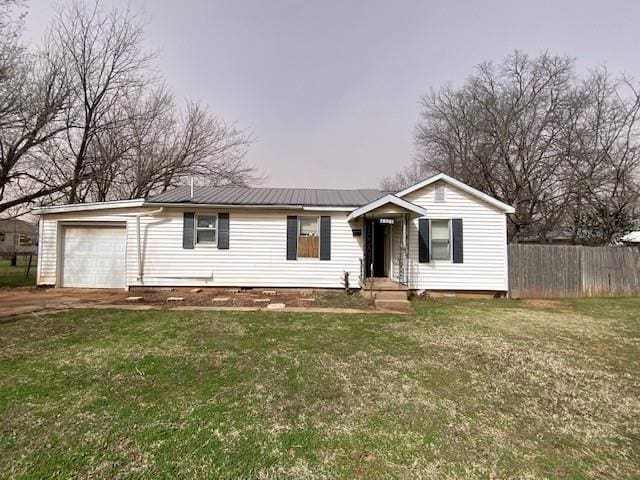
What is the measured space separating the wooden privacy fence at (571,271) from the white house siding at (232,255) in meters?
5.55

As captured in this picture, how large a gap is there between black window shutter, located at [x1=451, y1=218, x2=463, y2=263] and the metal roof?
299 centimetres

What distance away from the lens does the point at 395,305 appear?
840 centimetres

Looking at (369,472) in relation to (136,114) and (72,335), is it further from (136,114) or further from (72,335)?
(136,114)

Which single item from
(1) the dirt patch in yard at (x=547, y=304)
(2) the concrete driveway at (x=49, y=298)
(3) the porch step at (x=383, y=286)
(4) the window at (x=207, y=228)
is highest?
(4) the window at (x=207, y=228)

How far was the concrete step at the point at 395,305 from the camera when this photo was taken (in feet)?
26.4

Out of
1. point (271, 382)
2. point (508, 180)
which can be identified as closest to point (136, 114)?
point (271, 382)

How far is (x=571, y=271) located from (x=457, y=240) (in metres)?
4.47

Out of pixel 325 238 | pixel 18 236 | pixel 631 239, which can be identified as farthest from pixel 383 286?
pixel 18 236

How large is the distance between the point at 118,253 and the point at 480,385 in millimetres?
11292

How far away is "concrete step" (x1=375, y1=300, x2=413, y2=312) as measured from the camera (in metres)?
8.05

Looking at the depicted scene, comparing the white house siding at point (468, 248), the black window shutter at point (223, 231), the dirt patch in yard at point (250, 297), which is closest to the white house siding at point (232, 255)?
the black window shutter at point (223, 231)

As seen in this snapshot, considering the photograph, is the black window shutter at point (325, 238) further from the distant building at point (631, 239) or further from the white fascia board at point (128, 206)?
the distant building at point (631, 239)

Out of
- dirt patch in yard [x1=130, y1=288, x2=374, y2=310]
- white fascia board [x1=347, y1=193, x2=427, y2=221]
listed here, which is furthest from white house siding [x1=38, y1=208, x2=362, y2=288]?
white fascia board [x1=347, y1=193, x2=427, y2=221]

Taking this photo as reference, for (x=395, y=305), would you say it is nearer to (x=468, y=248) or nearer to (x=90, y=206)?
(x=468, y=248)
